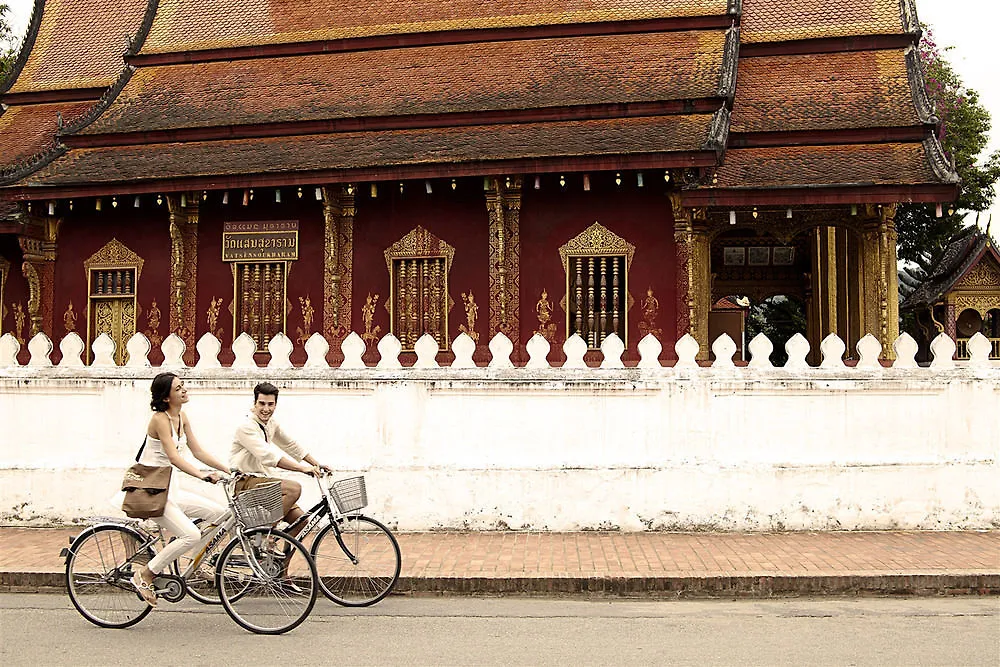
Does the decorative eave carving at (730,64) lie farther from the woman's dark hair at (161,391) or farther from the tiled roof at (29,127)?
the tiled roof at (29,127)

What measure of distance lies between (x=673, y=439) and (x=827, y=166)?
231 inches

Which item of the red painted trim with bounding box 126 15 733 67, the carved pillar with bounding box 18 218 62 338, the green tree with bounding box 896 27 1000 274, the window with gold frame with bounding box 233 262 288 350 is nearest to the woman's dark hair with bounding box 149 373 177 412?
the window with gold frame with bounding box 233 262 288 350

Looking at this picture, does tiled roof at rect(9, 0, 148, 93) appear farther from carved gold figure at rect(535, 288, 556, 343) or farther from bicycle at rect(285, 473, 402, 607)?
bicycle at rect(285, 473, 402, 607)

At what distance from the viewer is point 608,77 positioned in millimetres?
14992

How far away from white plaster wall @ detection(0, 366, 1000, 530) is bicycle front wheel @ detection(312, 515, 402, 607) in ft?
7.19

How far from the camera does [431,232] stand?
14.5 metres

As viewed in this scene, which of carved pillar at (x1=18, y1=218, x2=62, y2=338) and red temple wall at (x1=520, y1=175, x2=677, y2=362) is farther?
carved pillar at (x1=18, y1=218, x2=62, y2=338)

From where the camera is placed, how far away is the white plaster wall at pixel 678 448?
372 inches

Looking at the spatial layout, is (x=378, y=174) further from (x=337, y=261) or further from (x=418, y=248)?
(x=337, y=261)

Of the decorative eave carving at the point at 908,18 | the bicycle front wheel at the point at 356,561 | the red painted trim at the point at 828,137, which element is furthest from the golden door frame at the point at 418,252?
the decorative eave carving at the point at 908,18

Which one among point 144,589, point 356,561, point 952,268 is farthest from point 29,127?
point 952,268

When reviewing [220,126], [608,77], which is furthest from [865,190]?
[220,126]

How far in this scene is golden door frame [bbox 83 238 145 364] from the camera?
1534 centimetres

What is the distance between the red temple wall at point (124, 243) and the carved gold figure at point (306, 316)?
206 centimetres
